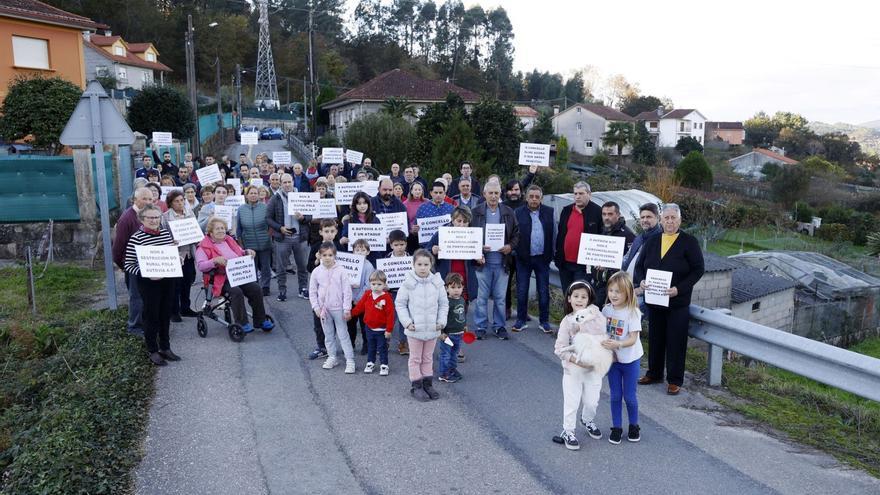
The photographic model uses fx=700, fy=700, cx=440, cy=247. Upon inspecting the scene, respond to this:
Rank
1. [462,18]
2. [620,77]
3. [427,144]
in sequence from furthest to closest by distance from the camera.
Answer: [620,77], [462,18], [427,144]

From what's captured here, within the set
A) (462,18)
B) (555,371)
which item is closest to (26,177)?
(555,371)

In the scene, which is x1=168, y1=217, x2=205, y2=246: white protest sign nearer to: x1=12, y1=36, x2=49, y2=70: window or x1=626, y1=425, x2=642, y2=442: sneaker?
x1=626, y1=425, x2=642, y2=442: sneaker

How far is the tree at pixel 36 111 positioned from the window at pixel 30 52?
8.55m

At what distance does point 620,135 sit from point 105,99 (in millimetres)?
67086

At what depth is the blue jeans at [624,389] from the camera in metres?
6.01

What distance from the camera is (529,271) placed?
9648 millimetres

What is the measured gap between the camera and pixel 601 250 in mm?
8094

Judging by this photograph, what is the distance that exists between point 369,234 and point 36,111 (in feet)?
50.3

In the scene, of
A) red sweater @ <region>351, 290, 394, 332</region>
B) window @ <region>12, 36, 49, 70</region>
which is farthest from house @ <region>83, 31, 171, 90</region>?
Result: red sweater @ <region>351, 290, 394, 332</region>

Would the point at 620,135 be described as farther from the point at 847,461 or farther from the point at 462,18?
the point at 847,461

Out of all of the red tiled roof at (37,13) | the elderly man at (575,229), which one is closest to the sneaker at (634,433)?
the elderly man at (575,229)

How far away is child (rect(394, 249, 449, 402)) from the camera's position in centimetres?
714

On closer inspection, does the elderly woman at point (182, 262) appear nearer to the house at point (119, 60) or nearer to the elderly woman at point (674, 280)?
the elderly woman at point (674, 280)

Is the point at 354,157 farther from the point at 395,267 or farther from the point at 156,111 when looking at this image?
the point at 156,111
